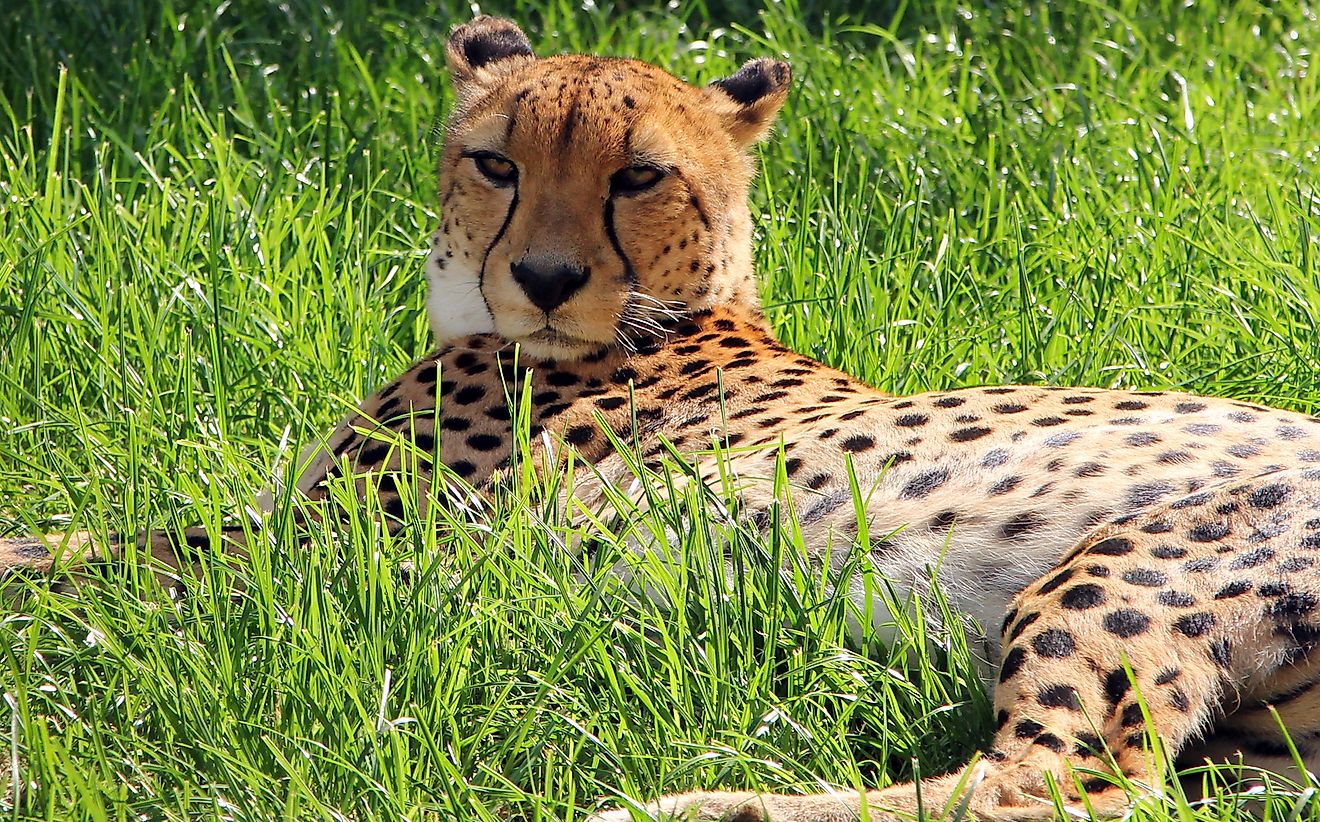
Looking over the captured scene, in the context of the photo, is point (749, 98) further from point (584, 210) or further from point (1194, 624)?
point (1194, 624)

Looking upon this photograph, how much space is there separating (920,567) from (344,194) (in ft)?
9.07

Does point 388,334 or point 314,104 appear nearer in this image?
point 388,334

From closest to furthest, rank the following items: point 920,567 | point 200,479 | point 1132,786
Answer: point 1132,786 < point 920,567 < point 200,479

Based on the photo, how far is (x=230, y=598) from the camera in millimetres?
2756

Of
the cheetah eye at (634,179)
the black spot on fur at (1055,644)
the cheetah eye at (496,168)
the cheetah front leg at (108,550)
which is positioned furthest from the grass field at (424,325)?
the cheetah eye at (634,179)

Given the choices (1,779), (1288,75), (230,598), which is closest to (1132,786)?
(230,598)

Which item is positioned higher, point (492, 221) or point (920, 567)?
point (492, 221)

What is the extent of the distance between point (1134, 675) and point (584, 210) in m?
1.62

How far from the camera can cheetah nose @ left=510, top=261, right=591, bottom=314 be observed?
3488 mm

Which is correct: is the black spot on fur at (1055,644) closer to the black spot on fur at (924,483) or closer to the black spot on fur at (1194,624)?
the black spot on fur at (1194,624)

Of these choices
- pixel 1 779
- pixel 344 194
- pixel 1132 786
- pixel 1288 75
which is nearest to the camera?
pixel 1132 786

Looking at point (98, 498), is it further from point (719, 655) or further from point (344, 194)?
point (344, 194)

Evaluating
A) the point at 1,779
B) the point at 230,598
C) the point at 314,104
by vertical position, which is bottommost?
the point at 1,779

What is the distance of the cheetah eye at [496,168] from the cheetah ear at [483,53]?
0.35m
